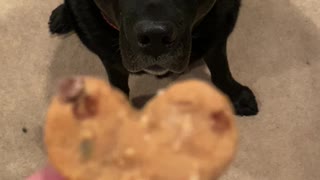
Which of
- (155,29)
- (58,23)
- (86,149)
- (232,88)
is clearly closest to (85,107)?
(86,149)

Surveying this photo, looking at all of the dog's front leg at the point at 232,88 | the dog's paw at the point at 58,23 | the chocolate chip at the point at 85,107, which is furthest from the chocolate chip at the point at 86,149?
the dog's paw at the point at 58,23

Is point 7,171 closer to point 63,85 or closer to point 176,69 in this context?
point 176,69

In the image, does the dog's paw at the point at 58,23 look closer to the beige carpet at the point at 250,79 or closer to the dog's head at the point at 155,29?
the beige carpet at the point at 250,79

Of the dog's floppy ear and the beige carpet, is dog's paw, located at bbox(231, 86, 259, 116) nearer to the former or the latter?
the beige carpet

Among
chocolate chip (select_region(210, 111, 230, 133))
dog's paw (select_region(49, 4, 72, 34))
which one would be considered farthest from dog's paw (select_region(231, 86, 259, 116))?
chocolate chip (select_region(210, 111, 230, 133))

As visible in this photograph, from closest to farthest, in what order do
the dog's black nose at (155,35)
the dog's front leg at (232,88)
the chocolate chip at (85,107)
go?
the chocolate chip at (85,107)
the dog's black nose at (155,35)
the dog's front leg at (232,88)

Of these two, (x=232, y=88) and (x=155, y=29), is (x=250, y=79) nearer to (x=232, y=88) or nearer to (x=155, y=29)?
(x=232, y=88)

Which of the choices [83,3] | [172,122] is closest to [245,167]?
[83,3]
